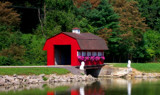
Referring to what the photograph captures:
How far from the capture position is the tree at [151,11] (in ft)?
239

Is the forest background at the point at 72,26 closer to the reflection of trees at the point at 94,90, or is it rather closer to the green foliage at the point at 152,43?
the green foliage at the point at 152,43

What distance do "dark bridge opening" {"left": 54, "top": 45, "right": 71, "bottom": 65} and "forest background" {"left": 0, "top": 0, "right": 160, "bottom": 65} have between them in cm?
304

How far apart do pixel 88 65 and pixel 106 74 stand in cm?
394

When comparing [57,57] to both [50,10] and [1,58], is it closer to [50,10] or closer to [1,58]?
[1,58]

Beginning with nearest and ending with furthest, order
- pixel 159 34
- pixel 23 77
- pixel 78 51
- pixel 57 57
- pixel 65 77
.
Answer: pixel 23 77 < pixel 65 77 < pixel 78 51 < pixel 57 57 < pixel 159 34

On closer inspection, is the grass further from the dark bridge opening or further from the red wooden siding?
the dark bridge opening

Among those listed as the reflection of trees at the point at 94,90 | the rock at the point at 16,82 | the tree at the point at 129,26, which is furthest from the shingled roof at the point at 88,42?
the tree at the point at 129,26

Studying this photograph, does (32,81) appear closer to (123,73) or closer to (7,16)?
(123,73)

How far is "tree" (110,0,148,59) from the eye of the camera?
198 feet

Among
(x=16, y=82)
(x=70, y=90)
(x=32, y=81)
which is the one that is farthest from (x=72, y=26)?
(x=70, y=90)

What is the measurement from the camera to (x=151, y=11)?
73.7 metres

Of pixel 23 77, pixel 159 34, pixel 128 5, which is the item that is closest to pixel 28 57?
pixel 23 77

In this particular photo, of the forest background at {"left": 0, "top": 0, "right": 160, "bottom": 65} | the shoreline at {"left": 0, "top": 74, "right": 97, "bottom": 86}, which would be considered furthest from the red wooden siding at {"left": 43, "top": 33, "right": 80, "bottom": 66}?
the forest background at {"left": 0, "top": 0, "right": 160, "bottom": 65}

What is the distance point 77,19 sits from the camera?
57125 mm
